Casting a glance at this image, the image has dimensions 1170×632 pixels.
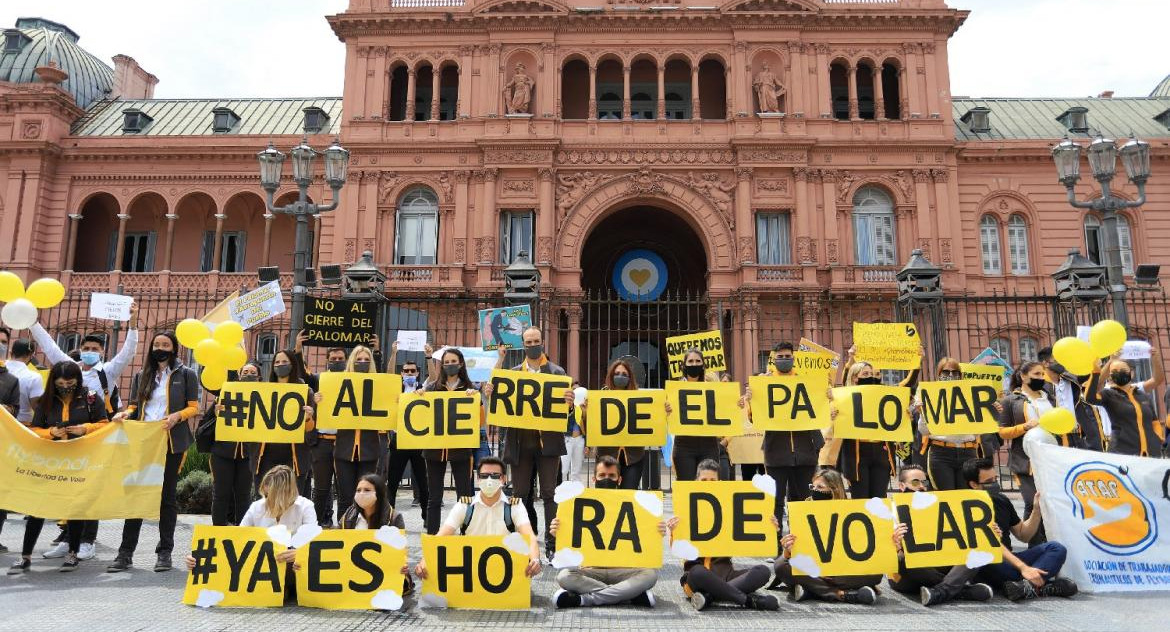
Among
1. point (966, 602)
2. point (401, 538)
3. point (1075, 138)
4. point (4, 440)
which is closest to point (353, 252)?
point (4, 440)

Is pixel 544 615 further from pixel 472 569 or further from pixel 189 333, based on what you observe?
pixel 189 333

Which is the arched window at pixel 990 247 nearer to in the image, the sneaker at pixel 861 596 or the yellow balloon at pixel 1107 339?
the yellow balloon at pixel 1107 339

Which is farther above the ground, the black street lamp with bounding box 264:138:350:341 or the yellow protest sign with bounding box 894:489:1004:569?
the black street lamp with bounding box 264:138:350:341

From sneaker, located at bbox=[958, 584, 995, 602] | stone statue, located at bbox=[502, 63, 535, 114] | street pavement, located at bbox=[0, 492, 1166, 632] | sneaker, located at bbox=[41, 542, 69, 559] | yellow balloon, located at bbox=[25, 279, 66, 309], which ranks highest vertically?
stone statue, located at bbox=[502, 63, 535, 114]

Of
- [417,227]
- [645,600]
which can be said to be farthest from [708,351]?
[417,227]

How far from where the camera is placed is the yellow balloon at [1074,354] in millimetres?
8016

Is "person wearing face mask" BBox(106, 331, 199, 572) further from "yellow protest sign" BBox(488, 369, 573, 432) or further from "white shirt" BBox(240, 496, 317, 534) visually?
"yellow protest sign" BBox(488, 369, 573, 432)

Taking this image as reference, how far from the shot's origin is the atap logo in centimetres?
704

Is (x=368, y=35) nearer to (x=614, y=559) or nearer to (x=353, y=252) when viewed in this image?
(x=353, y=252)

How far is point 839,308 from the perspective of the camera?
25.4 m

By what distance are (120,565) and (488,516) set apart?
13.3 ft

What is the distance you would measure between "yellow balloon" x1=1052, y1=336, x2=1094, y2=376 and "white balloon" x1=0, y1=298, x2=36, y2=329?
11520 mm

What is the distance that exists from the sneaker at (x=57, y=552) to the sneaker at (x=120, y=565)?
0.85 meters

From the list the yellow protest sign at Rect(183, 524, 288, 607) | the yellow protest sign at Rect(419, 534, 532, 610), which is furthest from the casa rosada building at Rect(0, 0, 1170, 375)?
the yellow protest sign at Rect(419, 534, 532, 610)
